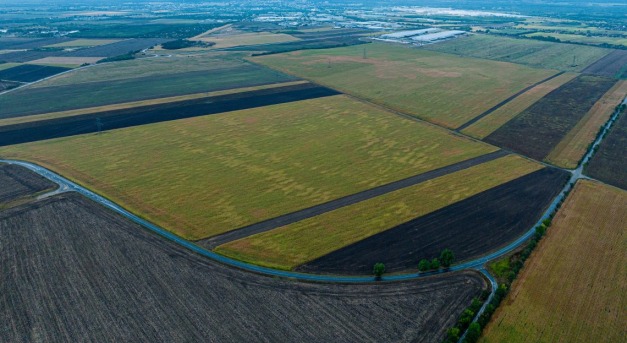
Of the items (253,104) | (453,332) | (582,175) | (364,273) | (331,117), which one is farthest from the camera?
(253,104)

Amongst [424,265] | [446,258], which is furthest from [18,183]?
[446,258]

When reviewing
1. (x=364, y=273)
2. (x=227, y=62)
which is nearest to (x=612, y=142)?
(x=364, y=273)

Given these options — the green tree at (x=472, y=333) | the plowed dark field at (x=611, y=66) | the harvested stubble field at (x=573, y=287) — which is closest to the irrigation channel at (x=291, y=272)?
the harvested stubble field at (x=573, y=287)

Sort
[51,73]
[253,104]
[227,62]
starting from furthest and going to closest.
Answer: [227,62] < [51,73] < [253,104]

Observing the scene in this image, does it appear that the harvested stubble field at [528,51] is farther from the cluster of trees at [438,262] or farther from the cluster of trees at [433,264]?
the cluster of trees at [433,264]

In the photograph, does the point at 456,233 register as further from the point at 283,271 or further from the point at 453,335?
the point at 283,271

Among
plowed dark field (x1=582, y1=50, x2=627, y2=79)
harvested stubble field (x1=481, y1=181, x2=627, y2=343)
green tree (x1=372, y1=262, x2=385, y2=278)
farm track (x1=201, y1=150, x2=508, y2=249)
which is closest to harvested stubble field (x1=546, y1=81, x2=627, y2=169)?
farm track (x1=201, y1=150, x2=508, y2=249)

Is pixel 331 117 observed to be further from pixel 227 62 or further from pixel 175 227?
pixel 227 62
